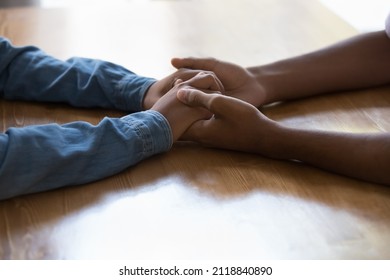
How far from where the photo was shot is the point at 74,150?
3.43ft

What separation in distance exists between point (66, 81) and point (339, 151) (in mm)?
608

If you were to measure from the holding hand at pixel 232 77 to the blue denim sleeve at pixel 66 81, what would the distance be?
0.09m

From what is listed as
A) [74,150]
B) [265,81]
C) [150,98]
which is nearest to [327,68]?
[265,81]

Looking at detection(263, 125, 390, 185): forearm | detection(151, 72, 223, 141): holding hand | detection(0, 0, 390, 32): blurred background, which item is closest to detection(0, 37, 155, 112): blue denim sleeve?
detection(151, 72, 223, 141): holding hand

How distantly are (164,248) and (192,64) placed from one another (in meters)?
0.49

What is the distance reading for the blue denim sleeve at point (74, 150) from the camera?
1001 millimetres

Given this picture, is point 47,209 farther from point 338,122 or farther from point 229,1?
point 229,1

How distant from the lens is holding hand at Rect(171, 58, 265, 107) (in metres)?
1.30

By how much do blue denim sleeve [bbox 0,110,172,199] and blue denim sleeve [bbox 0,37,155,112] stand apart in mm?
183

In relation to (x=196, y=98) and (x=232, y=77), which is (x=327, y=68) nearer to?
(x=232, y=77)

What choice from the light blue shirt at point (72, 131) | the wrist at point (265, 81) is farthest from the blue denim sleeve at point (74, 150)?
the wrist at point (265, 81)

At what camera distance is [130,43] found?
168 cm

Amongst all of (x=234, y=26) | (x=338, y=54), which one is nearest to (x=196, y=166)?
(x=338, y=54)

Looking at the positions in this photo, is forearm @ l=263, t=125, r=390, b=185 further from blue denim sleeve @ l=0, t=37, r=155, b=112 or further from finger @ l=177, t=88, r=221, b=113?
blue denim sleeve @ l=0, t=37, r=155, b=112
